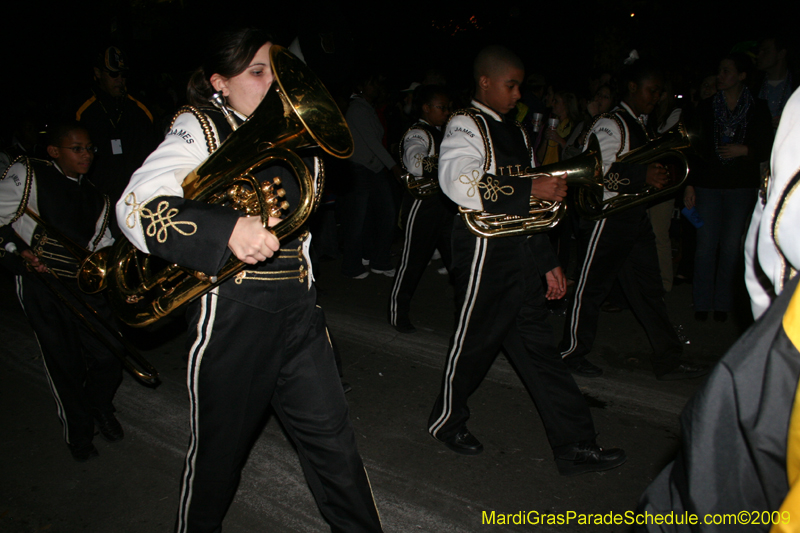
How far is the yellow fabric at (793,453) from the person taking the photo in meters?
0.82

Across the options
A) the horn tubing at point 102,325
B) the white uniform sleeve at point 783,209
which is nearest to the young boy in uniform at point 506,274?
the white uniform sleeve at point 783,209

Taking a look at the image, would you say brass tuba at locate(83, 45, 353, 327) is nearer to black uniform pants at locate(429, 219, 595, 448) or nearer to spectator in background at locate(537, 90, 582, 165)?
black uniform pants at locate(429, 219, 595, 448)

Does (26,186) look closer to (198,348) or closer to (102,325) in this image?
(102,325)

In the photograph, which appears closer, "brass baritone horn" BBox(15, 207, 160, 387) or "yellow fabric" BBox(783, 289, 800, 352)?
"yellow fabric" BBox(783, 289, 800, 352)

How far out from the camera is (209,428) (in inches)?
72.9

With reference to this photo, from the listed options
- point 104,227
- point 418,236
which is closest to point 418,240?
point 418,236

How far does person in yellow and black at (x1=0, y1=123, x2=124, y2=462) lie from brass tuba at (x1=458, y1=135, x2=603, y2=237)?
7.13ft

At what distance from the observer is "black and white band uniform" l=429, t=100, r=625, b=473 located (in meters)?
2.64

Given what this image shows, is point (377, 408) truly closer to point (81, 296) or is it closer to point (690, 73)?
point (81, 296)

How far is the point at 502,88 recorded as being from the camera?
2818mm

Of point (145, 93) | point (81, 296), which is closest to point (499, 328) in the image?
point (81, 296)

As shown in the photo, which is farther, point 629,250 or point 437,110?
point 437,110

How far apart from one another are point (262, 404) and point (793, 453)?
62.1 inches

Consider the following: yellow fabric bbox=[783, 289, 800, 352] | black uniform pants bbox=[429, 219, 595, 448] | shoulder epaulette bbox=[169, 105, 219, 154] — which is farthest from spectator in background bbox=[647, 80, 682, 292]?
yellow fabric bbox=[783, 289, 800, 352]
